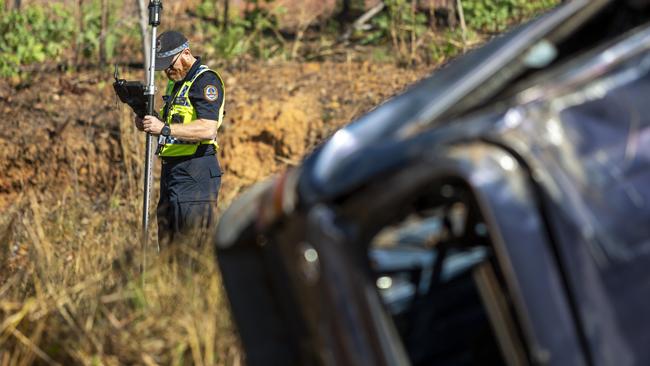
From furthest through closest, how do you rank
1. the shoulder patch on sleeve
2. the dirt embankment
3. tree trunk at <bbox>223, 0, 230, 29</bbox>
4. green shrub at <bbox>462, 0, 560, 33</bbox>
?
tree trunk at <bbox>223, 0, 230, 29</bbox>, green shrub at <bbox>462, 0, 560, 33</bbox>, the dirt embankment, the shoulder patch on sleeve

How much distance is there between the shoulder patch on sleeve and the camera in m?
6.51

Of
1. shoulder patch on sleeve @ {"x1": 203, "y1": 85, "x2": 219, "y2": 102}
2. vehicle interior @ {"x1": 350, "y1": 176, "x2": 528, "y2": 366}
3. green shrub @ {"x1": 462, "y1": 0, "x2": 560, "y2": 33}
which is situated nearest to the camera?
vehicle interior @ {"x1": 350, "y1": 176, "x2": 528, "y2": 366}

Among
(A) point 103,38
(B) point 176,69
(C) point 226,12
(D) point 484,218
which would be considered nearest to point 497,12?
(C) point 226,12

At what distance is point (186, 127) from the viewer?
6422mm

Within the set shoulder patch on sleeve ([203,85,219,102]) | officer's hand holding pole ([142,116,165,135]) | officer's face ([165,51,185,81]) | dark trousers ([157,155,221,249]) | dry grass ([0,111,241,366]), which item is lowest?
dry grass ([0,111,241,366])

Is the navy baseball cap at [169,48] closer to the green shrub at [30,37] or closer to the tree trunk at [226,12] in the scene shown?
the green shrub at [30,37]

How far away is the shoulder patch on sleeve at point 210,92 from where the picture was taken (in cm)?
651

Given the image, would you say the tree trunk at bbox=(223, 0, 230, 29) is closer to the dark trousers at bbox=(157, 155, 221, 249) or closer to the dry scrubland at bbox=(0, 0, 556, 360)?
the dry scrubland at bbox=(0, 0, 556, 360)

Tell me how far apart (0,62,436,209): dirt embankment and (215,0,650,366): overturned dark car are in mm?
5650

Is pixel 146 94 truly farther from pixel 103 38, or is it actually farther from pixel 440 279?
pixel 103 38

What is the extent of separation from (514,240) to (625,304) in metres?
0.28

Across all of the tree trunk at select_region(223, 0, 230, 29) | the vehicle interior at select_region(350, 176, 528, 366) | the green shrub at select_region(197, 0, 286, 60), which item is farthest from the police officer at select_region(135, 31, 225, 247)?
the tree trunk at select_region(223, 0, 230, 29)

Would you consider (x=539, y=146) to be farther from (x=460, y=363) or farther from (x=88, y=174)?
(x=88, y=174)

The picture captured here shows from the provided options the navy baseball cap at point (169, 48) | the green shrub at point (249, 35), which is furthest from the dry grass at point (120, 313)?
the green shrub at point (249, 35)
